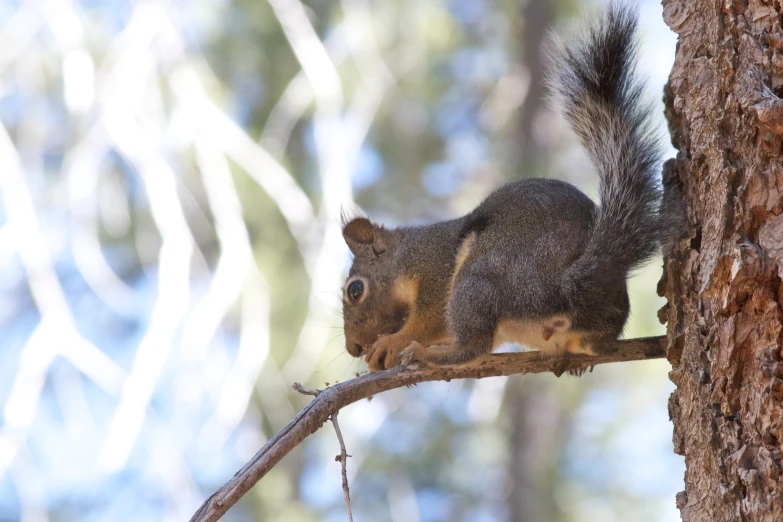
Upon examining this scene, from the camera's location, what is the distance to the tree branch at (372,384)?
1378 millimetres

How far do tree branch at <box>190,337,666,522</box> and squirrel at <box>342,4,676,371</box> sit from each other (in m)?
0.10

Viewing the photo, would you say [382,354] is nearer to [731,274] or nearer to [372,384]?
[372,384]

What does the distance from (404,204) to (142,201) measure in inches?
56.6

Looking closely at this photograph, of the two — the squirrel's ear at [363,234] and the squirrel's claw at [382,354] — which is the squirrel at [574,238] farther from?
the squirrel's ear at [363,234]

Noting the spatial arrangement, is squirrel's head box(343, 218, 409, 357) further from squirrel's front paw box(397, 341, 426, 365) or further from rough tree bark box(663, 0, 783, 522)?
rough tree bark box(663, 0, 783, 522)

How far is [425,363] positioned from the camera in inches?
76.9

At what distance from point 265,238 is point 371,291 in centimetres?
166

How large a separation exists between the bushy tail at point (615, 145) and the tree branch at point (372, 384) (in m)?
0.19

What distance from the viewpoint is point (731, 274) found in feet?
4.77

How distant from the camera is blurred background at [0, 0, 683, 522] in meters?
3.11

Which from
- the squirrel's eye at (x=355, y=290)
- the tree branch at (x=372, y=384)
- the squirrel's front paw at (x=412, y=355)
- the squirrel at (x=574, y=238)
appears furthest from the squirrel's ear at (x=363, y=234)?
the tree branch at (x=372, y=384)

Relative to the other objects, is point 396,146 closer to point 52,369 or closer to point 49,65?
point 49,65

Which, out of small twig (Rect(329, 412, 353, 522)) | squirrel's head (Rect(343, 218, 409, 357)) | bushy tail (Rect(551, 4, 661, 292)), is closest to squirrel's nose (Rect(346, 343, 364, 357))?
squirrel's head (Rect(343, 218, 409, 357))

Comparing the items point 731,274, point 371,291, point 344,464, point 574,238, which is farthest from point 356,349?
point 731,274
